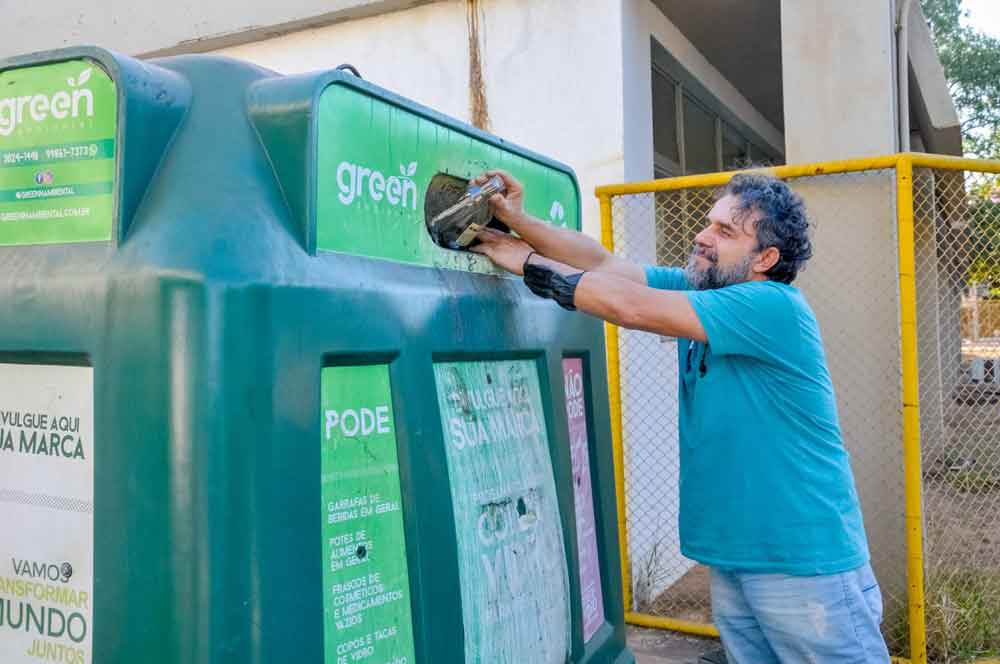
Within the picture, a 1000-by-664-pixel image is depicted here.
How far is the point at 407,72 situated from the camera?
6203 millimetres

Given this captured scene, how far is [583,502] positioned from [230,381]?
1.21 metres

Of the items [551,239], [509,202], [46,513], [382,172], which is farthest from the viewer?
[551,239]

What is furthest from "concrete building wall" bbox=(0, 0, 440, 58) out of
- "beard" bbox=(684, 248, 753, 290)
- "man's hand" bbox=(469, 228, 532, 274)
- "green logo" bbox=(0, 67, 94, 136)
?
"green logo" bbox=(0, 67, 94, 136)

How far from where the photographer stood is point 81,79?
1481 mm

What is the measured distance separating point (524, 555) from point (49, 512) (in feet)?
3.10

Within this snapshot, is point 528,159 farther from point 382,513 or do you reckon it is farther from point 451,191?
point 382,513

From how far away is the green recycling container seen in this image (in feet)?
4.25

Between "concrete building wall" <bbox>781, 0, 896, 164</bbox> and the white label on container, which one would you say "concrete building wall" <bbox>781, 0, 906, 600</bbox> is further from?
the white label on container

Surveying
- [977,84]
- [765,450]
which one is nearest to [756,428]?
[765,450]

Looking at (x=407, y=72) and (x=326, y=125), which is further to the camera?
(x=407, y=72)

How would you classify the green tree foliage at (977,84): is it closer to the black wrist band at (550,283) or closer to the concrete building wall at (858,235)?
the concrete building wall at (858,235)

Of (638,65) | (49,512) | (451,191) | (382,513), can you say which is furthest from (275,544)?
(638,65)

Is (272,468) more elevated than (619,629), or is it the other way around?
(272,468)

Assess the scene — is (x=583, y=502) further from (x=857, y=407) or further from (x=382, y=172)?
(x=857, y=407)
